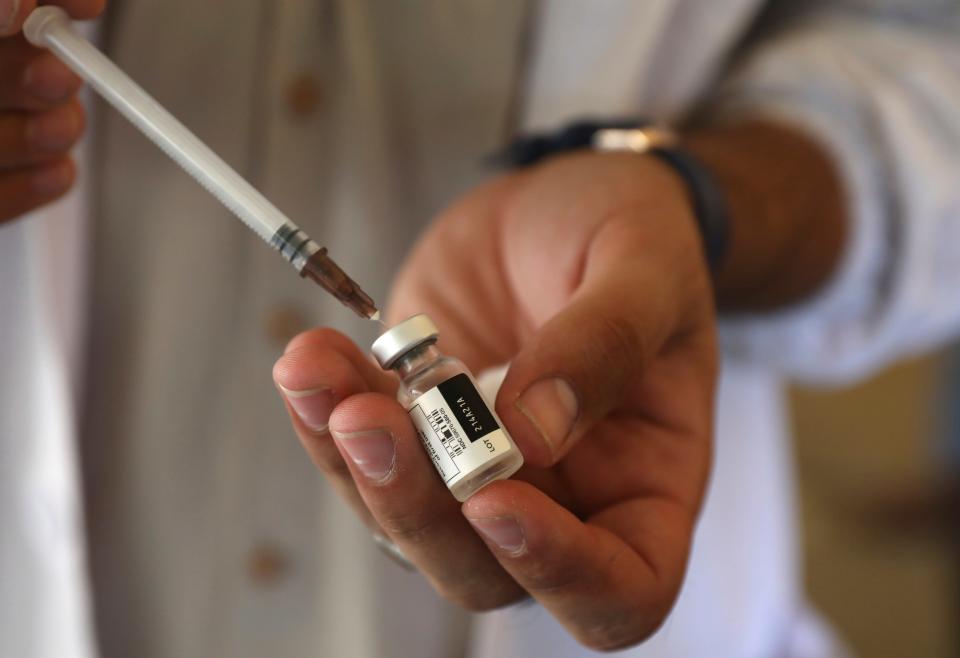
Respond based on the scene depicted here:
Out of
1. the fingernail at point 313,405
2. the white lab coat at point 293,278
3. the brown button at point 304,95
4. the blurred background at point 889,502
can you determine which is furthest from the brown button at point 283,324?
the blurred background at point 889,502

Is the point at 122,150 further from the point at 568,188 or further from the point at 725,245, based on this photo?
the point at 725,245

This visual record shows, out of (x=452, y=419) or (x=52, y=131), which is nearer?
(x=452, y=419)

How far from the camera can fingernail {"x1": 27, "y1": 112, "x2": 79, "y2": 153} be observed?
44cm

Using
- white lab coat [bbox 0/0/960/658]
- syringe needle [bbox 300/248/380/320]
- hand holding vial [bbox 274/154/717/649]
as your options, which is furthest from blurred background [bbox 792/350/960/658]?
syringe needle [bbox 300/248/380/320]

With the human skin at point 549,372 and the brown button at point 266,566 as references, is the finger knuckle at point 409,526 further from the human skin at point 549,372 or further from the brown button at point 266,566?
the brown button at point 266,566

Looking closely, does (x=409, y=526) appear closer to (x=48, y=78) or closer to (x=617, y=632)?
(x=617, y=632)

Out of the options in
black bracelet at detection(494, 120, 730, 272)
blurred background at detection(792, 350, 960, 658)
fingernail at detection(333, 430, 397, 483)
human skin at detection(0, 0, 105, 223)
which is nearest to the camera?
fingernail at detection(333, 430, 397, 483)

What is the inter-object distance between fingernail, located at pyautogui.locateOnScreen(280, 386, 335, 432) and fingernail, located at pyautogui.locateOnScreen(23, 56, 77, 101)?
23cm

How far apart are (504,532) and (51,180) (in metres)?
0.33

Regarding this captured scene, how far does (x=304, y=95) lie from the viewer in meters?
0.55

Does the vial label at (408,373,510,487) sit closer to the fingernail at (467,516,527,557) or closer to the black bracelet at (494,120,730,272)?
the fingernail at (467,516,527,557)

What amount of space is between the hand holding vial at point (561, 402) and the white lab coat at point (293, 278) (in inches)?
2.5

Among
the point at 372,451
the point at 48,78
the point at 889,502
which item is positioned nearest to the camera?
the point at 372,451

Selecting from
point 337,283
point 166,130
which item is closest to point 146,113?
point 166,130
